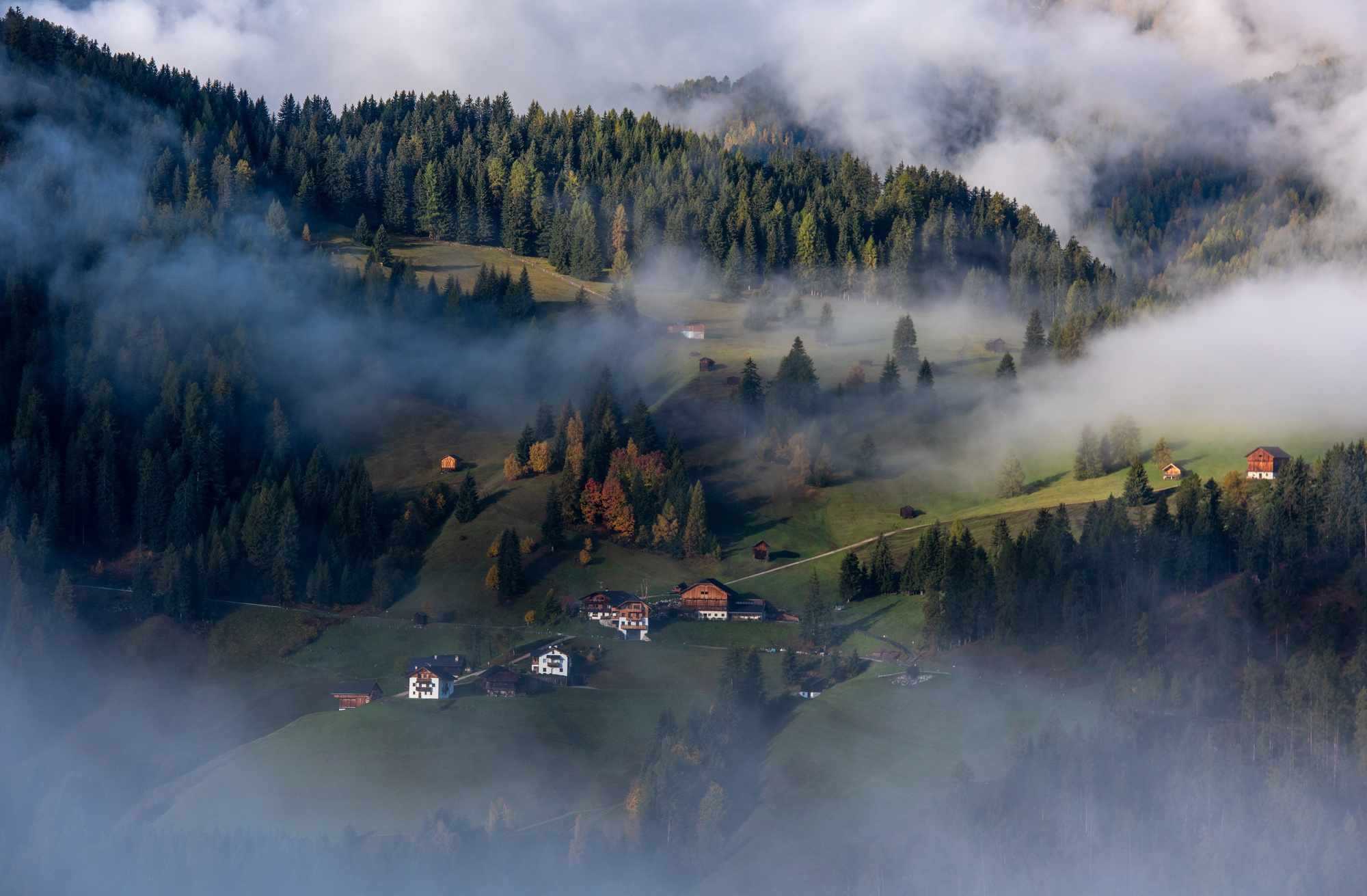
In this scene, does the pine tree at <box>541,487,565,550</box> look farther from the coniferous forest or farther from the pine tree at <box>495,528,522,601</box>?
the pine tree at <box>495,528,522,601</box>

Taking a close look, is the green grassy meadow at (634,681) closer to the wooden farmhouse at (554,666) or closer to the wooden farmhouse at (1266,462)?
the wooden farmhouse at (554,666)

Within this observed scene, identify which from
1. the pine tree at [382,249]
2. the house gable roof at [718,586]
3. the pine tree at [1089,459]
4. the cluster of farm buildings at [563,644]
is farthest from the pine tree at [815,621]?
the pine tree at [382,249]

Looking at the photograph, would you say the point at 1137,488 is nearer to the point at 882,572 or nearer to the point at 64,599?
the point at 882,572

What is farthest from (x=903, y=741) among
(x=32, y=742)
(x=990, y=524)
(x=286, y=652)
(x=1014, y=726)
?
(x=32, y=742)

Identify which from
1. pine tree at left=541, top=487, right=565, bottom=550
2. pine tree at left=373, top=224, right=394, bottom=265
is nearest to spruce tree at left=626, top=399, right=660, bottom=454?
pine tree at left=541, top=487, right=565, bottom=550

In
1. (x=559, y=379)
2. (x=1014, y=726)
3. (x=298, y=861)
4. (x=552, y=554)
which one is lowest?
(x=298, y=861)

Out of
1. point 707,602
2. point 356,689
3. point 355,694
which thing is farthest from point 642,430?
point 355,694

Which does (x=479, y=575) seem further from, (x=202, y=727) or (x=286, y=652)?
(x=202, y=727)
